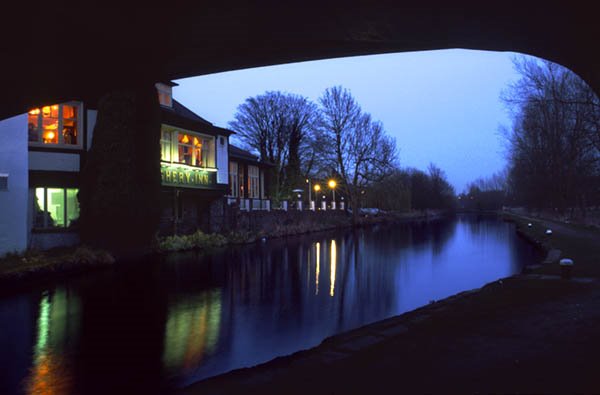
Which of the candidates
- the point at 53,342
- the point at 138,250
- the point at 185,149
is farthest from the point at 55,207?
the point at 53,342

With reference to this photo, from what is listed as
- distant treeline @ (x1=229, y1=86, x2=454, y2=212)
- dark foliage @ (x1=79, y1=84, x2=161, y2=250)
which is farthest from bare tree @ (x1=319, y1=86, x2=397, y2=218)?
dark foliage @ (x1=79, y1=84, x2=161, y2=250)

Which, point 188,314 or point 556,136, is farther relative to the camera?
point 556,136

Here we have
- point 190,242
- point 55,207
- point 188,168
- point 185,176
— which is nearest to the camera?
point 55,207

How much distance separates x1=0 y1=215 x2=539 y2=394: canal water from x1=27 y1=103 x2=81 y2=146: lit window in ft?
27.3

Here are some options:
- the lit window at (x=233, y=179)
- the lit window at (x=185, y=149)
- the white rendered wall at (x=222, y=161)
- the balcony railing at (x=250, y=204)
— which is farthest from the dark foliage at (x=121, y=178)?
the lit window at (x=233, y=179)

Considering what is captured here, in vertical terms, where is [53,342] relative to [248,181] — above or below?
below

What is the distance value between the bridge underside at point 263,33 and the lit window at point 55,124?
17.5 m

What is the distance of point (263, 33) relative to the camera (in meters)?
3.27

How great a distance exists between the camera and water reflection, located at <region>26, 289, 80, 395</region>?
16.0 ft

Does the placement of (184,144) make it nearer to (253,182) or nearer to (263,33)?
(253,182)

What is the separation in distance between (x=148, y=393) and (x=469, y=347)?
12.6ft

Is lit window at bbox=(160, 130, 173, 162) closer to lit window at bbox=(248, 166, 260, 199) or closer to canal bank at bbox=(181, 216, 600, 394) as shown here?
lit window at bbox=(248, 166, 260, 199)

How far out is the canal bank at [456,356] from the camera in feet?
12.8

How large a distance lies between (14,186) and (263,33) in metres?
16.8
